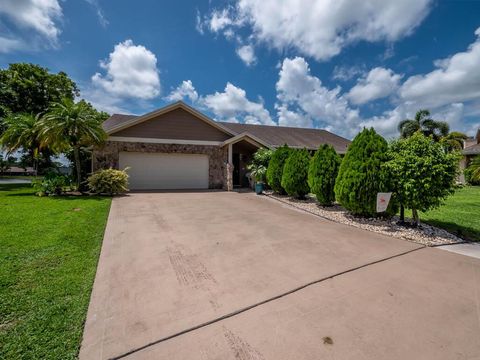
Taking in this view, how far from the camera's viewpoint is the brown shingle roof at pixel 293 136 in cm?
1853

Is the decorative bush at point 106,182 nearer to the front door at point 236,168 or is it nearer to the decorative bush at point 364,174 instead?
the front door at point 236,168

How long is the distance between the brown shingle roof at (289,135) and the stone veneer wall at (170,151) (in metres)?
4.32

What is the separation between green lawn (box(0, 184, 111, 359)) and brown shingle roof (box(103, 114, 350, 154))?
13735 mm

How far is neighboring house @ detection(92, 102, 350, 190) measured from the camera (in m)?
13.3

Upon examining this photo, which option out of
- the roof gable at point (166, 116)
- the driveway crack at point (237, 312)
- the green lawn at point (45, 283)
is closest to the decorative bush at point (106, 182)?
the roof gable at point (166, 116)

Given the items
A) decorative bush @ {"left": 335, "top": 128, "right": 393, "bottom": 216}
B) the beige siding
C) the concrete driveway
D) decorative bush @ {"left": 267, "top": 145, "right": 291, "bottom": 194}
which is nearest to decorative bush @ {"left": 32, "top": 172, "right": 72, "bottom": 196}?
the beige siding

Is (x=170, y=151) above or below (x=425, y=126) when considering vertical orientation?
below

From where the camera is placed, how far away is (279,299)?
2.78 m

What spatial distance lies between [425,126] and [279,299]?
31980 mm

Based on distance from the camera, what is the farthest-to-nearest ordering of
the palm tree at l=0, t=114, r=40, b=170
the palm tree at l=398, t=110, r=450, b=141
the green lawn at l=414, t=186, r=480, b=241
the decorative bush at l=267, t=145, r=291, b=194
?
the palm tree at l=398, t=110, r=450, b=141 < the decorative bush at l=267, t=145, r=291, b=194 < the palm tree at l=0, t=114, r=40, b=170 < the green lawn at l=414, t=186, r=480, b=241

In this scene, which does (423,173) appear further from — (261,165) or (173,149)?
(173,149)

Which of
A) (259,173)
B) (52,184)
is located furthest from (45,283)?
(259,173)

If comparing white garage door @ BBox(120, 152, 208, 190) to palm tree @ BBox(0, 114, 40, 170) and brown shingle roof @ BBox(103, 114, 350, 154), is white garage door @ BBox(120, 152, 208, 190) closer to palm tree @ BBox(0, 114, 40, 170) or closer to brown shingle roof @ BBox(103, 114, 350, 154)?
palm tree @ BBox(0, 114, 40, 170)

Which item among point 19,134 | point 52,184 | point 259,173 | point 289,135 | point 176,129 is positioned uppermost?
point 289,135
